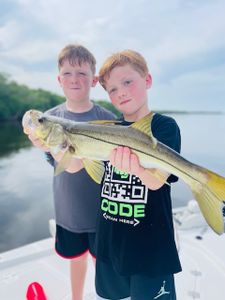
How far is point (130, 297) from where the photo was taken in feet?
6.77

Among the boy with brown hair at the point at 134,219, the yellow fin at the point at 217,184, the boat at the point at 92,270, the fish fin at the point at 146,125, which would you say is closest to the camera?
the yellow fin at the point at 217,184

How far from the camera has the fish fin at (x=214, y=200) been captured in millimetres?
1620

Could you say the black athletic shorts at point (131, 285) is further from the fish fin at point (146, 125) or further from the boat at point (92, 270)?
the boat at point (92, 270)

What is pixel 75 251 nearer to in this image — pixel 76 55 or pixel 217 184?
pixel 217 184

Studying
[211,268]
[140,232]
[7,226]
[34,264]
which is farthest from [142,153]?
[7,226]

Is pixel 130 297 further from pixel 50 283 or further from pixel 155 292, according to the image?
pixel 50 283

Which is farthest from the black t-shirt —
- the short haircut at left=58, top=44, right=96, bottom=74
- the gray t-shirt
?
the short haircut at left=58, top=44, right=96, bottom=74

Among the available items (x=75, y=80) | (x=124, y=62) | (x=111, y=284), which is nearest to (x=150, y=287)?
(x=111, y=284)

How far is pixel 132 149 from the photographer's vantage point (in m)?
1.79

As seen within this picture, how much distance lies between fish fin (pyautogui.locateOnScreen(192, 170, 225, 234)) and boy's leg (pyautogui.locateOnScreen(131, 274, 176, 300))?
0.57m

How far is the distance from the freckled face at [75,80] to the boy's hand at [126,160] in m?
1.09

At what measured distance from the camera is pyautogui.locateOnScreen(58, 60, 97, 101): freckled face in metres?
2.69

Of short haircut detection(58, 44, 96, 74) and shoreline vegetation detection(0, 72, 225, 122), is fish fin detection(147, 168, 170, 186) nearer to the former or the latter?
short haircut detection(58, 44, 96, 74)

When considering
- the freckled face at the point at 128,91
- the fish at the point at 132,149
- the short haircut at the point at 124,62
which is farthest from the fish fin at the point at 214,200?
the short haircut at the point at 124,62
